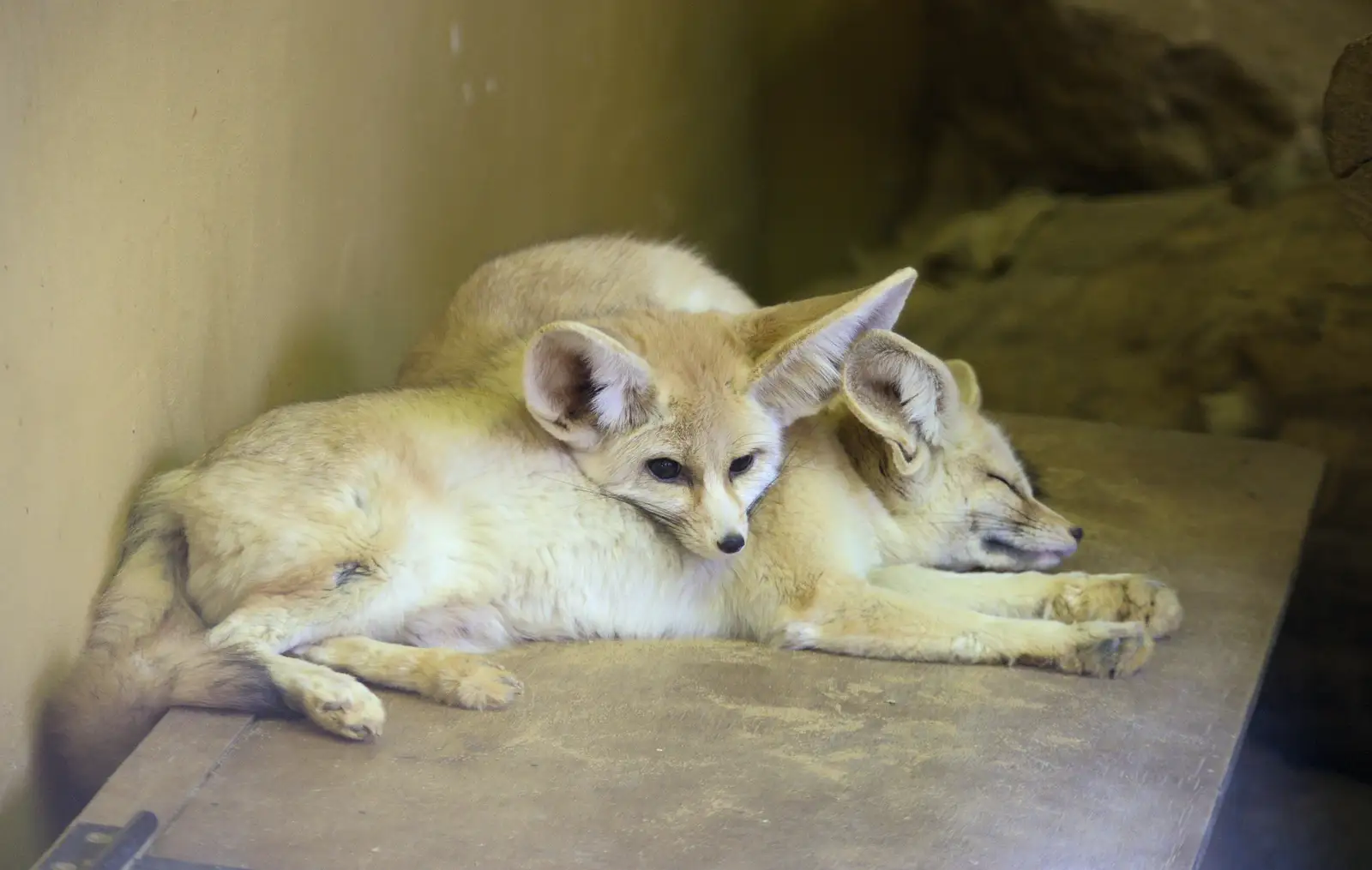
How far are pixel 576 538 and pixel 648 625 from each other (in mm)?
218

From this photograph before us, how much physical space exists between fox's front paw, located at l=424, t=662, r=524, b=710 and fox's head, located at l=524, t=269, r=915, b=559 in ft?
1.24

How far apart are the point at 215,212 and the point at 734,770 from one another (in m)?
1.29

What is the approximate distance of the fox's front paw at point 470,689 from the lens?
2.11m

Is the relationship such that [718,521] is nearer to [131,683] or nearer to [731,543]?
[731,543]

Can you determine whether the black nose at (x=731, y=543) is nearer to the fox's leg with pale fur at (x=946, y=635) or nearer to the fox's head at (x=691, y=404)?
the fox's head at (x=691, y=404)

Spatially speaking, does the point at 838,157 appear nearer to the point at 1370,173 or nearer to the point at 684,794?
the point at 1370,173

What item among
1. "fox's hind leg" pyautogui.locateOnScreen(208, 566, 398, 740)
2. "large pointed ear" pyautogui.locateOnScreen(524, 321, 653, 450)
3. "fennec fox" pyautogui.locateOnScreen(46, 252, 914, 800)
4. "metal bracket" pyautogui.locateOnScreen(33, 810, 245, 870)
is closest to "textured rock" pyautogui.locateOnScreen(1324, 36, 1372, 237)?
"fennec fox" pyautogui.locateOnScreen(46, 252, 914, 800)

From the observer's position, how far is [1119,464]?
10.6 feet

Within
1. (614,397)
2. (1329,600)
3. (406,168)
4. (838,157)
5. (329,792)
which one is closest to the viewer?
(329,792)

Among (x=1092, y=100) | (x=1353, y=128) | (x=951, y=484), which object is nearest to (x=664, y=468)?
(x=951, y=484)

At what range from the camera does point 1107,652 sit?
2.24 meters

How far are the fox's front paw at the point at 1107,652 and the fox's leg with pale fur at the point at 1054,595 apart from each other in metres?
0.15

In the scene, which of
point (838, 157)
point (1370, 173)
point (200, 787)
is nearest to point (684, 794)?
point (200, 787)

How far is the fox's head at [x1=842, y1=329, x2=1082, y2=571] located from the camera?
249 cm
